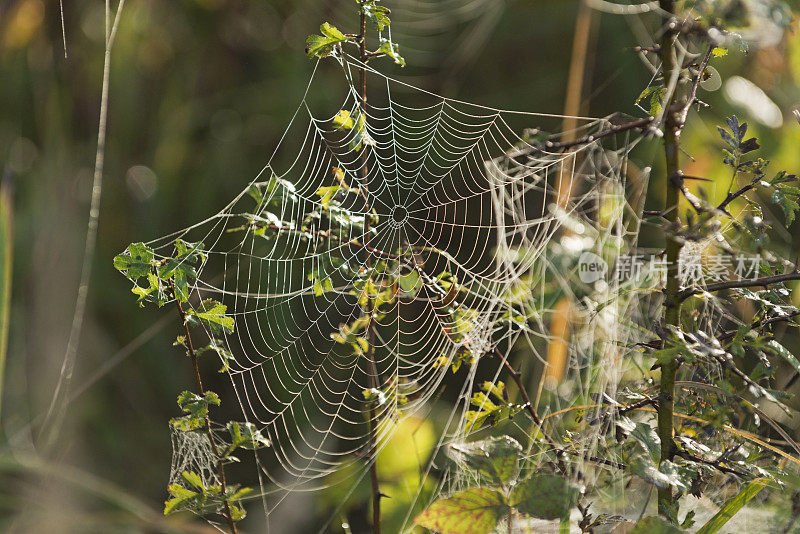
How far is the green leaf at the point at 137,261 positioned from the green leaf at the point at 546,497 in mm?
250

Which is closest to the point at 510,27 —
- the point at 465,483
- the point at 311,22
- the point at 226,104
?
the point at 311,22

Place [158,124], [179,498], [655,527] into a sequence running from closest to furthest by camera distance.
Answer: [655,527] < [179,498] < [158,124]

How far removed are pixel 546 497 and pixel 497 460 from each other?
0.11 ft

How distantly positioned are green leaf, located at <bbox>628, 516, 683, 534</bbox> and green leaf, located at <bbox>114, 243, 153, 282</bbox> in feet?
1.02

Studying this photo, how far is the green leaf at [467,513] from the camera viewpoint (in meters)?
0.40

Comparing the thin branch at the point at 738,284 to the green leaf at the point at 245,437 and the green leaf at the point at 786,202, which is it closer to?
the green leaf at the point at 786,202

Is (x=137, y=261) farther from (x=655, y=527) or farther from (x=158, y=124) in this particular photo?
(x=158, y=124)

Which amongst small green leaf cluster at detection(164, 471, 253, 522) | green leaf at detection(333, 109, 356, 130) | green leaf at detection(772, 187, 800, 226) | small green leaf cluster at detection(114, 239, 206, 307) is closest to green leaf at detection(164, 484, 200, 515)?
small green leaf cluster at detection(164, 471, 253, 522)

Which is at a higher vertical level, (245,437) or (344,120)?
(344,120)

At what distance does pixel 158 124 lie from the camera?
126 cm

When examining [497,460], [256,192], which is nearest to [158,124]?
[256,192]

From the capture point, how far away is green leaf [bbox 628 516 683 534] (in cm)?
37

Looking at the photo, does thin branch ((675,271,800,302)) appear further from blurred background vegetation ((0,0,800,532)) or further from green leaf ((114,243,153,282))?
blurred background vegetation ((0,0,800,532))

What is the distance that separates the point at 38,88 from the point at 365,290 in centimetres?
95
